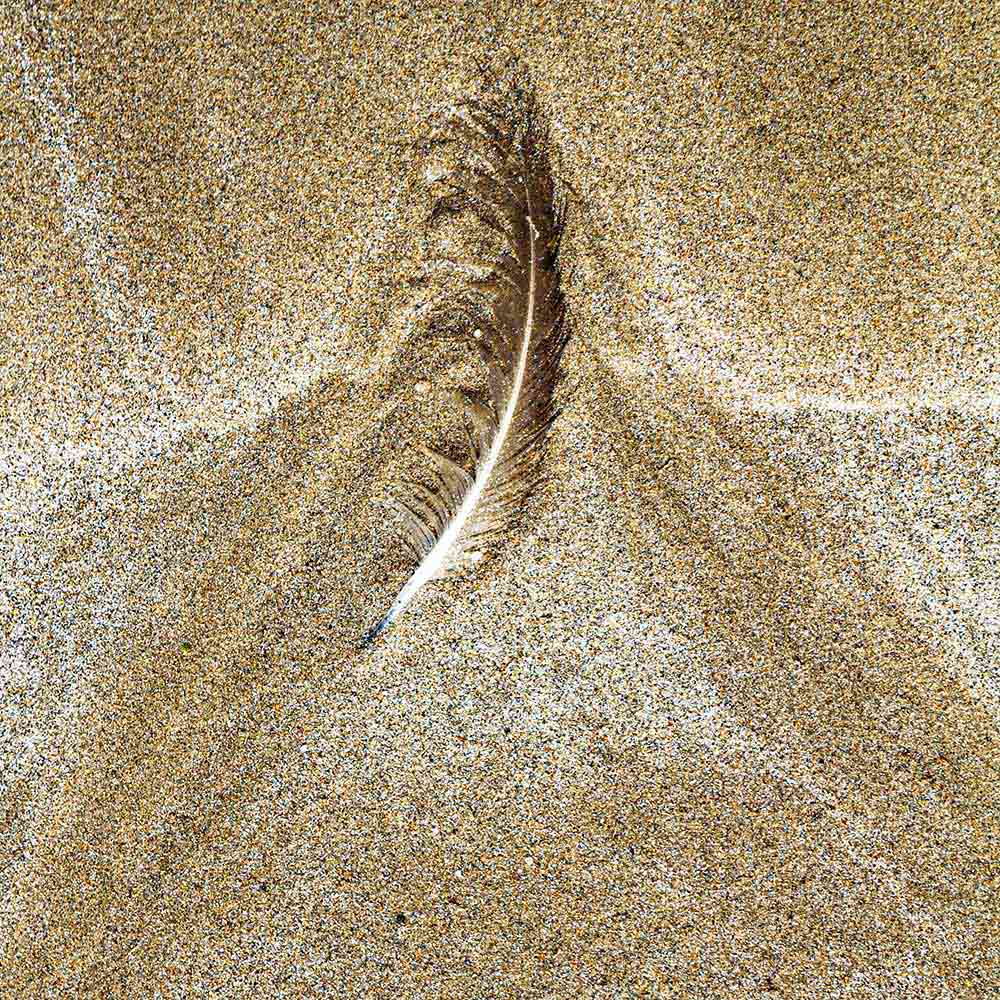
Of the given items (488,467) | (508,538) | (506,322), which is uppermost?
(506,322)

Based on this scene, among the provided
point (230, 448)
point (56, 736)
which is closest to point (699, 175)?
point (230, 448)

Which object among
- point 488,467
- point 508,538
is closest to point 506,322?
point 488,467

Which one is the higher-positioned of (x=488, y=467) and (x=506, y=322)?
(x=506, y=322)

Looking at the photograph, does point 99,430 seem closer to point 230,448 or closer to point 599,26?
point 230,448

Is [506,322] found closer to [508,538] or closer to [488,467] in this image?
[488,467]
